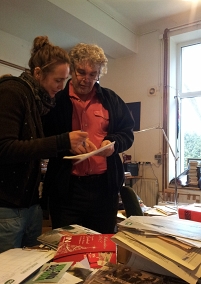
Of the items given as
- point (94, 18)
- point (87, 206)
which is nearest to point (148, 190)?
point (94, 18)

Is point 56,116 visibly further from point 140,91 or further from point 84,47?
point 140,91

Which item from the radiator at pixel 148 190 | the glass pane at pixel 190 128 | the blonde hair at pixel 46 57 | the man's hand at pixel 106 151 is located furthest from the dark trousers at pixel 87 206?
the glass pane at pixel 190 128

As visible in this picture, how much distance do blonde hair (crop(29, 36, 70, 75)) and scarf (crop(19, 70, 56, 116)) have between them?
0.05 metres

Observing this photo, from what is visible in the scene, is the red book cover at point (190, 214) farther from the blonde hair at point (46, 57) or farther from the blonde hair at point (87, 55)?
the blonde hair at point (46, 57)

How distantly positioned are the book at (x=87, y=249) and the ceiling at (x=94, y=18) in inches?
98.5

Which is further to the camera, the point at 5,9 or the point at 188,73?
the point at 188,73

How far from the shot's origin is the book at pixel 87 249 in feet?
2.74

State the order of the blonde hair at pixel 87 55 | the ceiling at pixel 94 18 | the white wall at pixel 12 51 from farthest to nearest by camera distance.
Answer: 1. the white wall at pixel 12 51
2. the ceiling at pixel 94 18
3. the blonde hair at pixel 87 55

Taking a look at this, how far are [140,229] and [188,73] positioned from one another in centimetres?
358

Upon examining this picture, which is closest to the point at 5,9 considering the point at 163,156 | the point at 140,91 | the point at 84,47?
the point at 140,91

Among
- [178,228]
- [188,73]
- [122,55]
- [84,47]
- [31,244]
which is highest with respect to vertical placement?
[122,55]

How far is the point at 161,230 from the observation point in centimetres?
78

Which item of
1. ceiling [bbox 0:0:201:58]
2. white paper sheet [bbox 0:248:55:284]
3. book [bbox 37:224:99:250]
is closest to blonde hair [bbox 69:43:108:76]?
book [bbox 37:224:99:250]

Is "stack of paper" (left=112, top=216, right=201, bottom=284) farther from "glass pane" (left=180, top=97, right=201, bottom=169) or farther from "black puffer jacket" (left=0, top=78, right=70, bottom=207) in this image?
"glass pane" (left=180, top=97, right=201, bottom=169)
